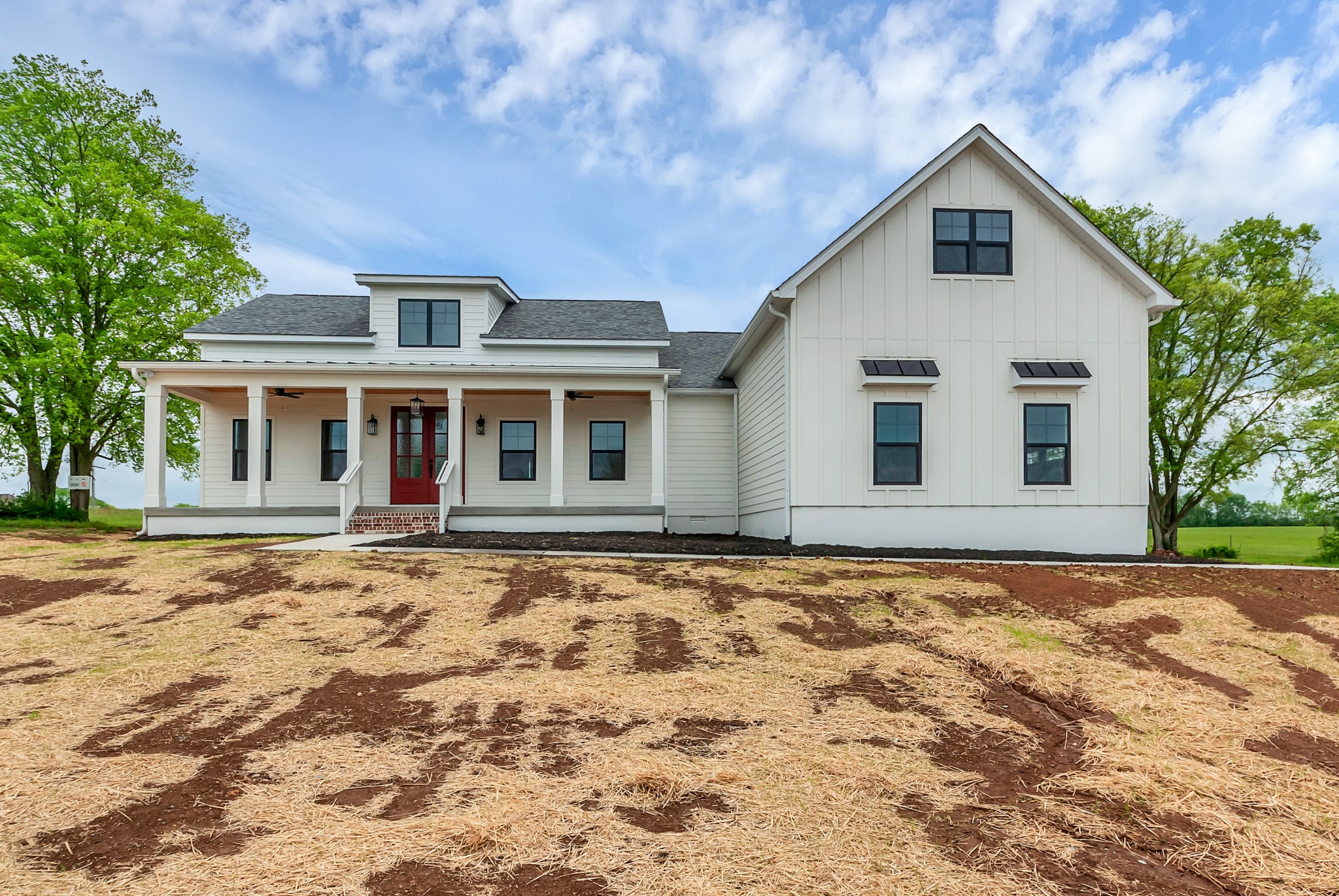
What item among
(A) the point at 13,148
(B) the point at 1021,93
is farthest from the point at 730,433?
(A) the point at 13,148

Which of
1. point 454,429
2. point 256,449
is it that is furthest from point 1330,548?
point 256,449

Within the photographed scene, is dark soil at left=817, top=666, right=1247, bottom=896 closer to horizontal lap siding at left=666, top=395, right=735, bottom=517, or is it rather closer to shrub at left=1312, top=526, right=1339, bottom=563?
horizontal lap siding at left=666, top=395, right=735, bottom=517

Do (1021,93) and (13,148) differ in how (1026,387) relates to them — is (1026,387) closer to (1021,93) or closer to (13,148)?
(1021,93)

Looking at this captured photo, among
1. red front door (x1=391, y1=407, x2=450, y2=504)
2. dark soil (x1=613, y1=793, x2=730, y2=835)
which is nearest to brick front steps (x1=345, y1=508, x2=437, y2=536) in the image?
red front door (x1=391, y1=407, x2=450, y2=504)

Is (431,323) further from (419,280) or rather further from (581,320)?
(581,320)

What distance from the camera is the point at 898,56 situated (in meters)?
13.0

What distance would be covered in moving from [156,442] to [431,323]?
6.28 metres

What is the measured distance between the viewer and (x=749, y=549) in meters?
11.3

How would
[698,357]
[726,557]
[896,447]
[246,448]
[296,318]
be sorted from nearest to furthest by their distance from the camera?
[726,557]
[896,447]
[246,448]
[296,318]
[698,357]

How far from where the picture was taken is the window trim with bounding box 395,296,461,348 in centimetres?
1723

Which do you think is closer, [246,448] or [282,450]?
[282,450]

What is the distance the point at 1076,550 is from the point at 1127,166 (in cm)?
1491

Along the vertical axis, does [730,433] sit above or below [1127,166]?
below

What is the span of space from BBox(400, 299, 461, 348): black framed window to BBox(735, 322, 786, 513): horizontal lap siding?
22.8 ft
